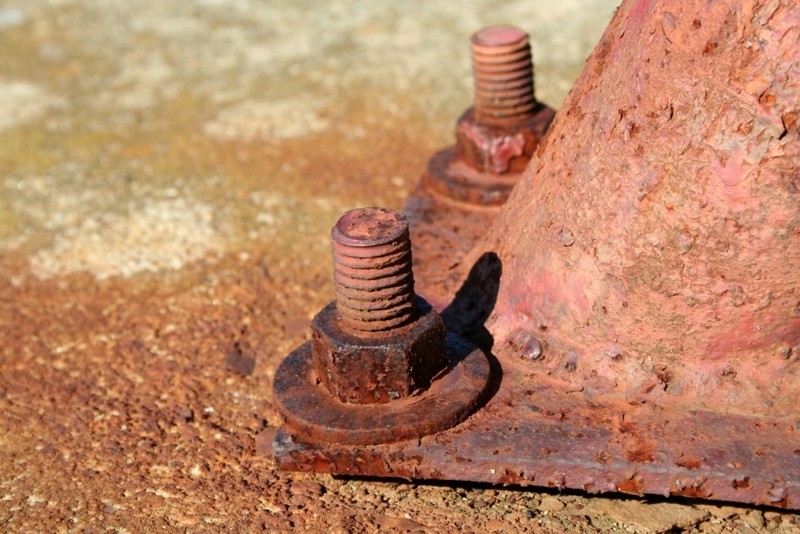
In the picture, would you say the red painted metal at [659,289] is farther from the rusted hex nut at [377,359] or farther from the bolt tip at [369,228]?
the bolt tip at [369,228]

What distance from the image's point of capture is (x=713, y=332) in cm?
199

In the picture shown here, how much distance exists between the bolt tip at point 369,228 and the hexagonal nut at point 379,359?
22 centimetres

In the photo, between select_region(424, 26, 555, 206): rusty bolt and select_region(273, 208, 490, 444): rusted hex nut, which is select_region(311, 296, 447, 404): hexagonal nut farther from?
select_region(424, 26, 555, 206): rusty bolt

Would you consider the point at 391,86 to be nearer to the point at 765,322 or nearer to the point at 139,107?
the point at 139,107

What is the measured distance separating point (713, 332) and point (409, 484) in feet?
2.39

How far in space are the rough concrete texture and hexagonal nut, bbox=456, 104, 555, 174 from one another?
1.91 ft

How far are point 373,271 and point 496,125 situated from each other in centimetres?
126

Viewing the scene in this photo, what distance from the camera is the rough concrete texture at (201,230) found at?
82.4 inches

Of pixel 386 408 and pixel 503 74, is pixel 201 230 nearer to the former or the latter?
pixel 503 74

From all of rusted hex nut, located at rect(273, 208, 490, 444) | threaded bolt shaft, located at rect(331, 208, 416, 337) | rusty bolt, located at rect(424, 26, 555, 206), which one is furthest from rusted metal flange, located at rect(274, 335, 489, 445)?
rusty bolt, located at rect(424, 26, 555, 206)

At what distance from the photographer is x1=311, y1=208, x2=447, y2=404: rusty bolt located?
198 centimetres

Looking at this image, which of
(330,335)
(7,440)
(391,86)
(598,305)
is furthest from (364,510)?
(391,86)

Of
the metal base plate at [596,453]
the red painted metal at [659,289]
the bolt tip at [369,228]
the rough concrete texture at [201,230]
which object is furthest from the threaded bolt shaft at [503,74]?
the metal base plate at [596,453]

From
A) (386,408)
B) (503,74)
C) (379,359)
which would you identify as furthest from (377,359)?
(503,74)
